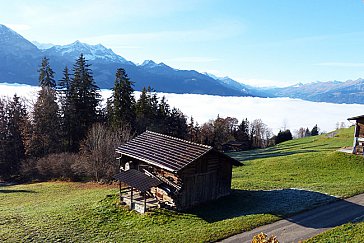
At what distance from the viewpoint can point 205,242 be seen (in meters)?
17.8

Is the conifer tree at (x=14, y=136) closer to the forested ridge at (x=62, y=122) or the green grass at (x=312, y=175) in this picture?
the forested ridge at (x=62, y=122)

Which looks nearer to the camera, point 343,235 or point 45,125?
point 343,235

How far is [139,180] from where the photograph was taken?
988 inches

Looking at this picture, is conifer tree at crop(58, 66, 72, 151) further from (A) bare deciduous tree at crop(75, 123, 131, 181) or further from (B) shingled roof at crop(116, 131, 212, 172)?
(B) shingled roof at crop(116, 131, 212, 172)

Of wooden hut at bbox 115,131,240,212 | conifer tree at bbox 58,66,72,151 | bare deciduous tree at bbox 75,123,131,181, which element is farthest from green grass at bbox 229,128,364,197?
conifer tree at bbox 58,66,72,151

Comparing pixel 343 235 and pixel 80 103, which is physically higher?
pixel 80 103

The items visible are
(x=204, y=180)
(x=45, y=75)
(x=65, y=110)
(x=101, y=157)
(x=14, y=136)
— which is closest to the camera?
(x=204, y=180)

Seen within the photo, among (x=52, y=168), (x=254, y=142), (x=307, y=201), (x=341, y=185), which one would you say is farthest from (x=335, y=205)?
(x=254, y=142)

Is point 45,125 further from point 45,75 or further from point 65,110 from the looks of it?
point 45,75

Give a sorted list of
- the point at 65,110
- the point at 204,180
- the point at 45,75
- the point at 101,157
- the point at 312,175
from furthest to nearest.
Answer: the point at 45,75 < the point at 65,110 < the point at 101,157 < the point at 312,175 < the point at 204,180

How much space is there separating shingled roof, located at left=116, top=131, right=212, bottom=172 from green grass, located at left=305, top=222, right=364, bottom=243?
412 inches

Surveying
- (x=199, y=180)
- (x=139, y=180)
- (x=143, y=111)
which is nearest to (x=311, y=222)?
(x=199, y=180)

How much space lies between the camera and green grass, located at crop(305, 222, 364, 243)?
646 inches

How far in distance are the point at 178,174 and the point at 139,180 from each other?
3.62 m
